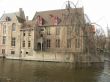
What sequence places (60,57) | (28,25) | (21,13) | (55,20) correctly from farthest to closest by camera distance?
(21,13)
(28,25)
(55,20)
(60,57)

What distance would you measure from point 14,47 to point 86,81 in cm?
2935

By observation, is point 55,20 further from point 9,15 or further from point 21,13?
point 9,15

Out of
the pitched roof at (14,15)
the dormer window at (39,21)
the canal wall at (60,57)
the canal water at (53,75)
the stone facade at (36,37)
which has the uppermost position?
the pitched roof at (14,15)

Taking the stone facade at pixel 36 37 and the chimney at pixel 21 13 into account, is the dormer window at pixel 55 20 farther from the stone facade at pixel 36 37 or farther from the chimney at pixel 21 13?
the chimney at pixel 21 13

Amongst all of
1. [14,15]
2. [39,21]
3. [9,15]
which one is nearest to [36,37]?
[39,21]

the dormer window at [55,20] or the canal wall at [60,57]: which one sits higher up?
the dormer window at [55,20]

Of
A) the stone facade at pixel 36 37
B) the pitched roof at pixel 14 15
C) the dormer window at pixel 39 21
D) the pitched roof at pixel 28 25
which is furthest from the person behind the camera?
the pitched roof at pixel 14 15

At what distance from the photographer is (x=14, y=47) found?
4484cm

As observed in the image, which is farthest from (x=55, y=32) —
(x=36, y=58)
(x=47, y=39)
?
(x=36, y=58)

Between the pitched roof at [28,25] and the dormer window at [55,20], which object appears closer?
the dormer window at [55,20]

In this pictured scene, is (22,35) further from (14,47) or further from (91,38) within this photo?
(91,38)

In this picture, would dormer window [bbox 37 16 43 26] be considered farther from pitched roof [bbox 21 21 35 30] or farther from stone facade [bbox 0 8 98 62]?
pitched roof [bbox 21 21 35 30]

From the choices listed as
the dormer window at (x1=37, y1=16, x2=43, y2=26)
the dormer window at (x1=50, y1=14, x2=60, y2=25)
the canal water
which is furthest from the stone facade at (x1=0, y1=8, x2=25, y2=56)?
the canal water

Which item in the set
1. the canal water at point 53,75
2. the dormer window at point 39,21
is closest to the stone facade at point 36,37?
the dormer window at point 39,21
